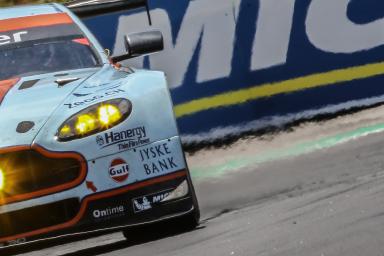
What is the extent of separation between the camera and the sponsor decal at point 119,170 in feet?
16.2

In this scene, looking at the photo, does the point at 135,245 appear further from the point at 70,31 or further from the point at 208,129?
the point at 208,129

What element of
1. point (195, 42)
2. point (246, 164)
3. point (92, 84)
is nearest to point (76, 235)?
point (92, 84)

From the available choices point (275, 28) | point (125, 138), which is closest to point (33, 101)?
point (125, 138)

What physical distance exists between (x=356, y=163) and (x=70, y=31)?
83.9 inches

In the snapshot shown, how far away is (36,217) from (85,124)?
0.48m

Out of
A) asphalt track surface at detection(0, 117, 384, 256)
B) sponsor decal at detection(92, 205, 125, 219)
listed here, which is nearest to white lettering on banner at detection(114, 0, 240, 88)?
asphalt track surface at detection(0, 117, 384, 256)

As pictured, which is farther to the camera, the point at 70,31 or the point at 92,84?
the point at 70,31

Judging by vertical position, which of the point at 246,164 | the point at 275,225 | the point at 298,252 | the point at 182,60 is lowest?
the point at 246,164

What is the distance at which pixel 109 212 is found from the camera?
4.98 m

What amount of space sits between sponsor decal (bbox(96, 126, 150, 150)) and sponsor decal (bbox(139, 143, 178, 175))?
5cm

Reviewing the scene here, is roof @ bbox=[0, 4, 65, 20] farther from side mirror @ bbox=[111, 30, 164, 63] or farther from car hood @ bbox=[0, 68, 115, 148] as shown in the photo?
car hood @ bbox=[0, 68, 115, 148]

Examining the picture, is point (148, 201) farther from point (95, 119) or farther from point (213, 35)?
point (213, 35)

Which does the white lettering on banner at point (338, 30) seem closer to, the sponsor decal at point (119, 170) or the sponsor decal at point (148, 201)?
the sponsor decal at point (148, 201)

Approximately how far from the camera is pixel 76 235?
16.2 ft
